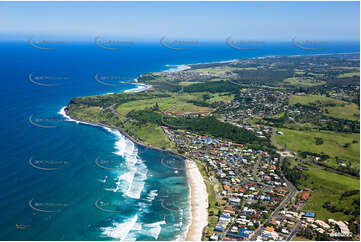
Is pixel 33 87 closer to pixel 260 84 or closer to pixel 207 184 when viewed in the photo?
pixel 207 184

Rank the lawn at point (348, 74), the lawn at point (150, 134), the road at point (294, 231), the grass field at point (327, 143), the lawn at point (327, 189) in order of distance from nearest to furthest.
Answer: the road at point (294, 231) < the lawn at point (327, 189) < the grass field at point (327, 143) < the lawn at point (150, 134) < the lawn at point (348, 74)

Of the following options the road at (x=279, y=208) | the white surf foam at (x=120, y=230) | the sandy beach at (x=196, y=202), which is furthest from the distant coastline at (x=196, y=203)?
the white surf foam at (x=120, y=230)

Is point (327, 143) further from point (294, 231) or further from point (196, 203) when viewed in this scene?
point (196, 203)

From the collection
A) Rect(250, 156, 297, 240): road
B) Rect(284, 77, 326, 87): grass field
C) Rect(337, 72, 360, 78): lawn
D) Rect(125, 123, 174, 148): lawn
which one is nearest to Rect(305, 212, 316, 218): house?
Rect(250, 156, 297, 240): road

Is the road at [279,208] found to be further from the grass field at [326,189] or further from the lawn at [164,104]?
the lawn at [164,104]

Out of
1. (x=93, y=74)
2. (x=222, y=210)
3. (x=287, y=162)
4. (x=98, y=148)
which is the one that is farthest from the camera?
(x=93, y=74)

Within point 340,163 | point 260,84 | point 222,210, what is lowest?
point 222,210

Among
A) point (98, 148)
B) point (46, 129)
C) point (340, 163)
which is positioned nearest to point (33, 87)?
point (46, 129)
